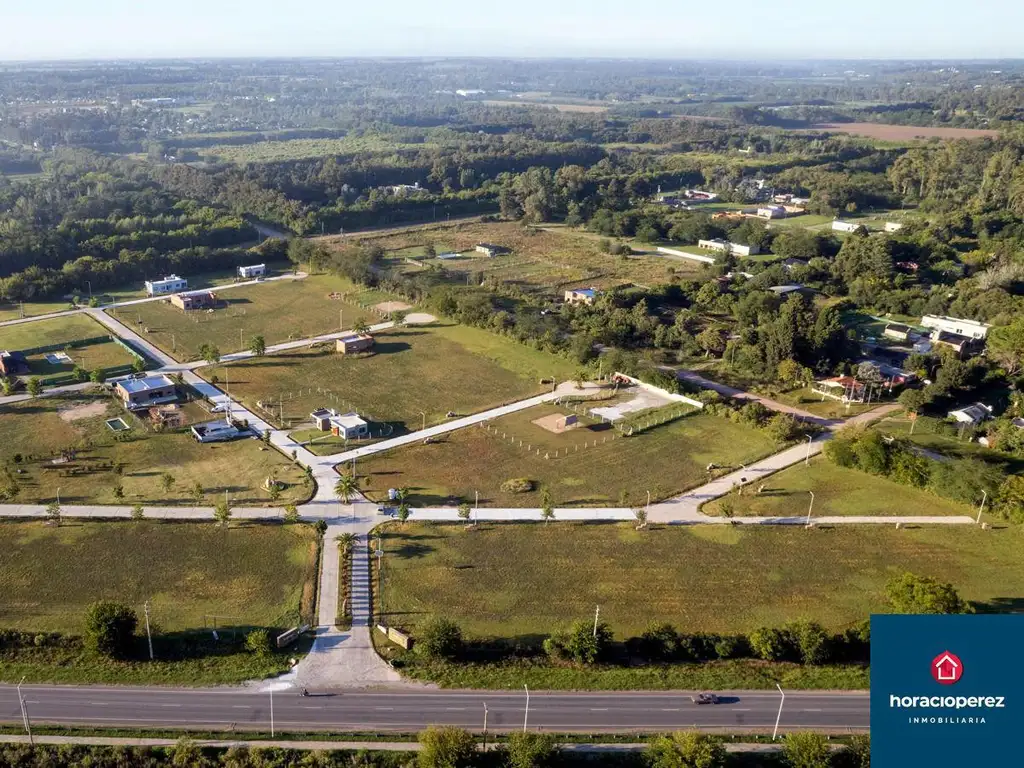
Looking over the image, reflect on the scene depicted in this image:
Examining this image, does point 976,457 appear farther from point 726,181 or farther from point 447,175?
point 447,175

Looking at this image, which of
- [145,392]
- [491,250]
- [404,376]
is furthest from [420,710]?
[491,250]

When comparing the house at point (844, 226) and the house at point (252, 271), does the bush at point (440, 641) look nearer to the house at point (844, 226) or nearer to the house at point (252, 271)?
the house at point (252, 271)

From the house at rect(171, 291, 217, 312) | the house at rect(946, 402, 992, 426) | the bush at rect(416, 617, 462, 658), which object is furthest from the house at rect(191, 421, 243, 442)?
the house at rect(946, 402, 992, 426)

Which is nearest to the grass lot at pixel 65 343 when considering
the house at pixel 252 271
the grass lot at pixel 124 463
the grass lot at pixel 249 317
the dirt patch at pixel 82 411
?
the grass lot at pixel 249 317

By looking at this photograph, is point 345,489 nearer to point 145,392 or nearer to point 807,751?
point 145,392

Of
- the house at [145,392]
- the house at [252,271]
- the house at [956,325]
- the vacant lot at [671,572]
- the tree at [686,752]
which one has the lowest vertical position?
the vacant lot at [671,572]

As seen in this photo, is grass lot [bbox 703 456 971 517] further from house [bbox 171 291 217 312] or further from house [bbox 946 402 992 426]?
house [bbox 171 291 217 312]
